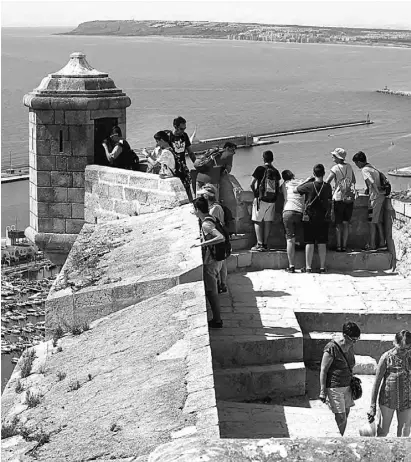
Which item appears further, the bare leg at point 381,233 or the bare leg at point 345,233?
the bare leg at point 381,233

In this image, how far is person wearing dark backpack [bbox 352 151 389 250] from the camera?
36.6 feet

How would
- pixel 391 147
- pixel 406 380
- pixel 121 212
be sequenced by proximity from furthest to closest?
pixel 391 147
pixel 121 212
pixel 406 380

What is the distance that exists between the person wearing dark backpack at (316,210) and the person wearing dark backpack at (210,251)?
7.31 feet

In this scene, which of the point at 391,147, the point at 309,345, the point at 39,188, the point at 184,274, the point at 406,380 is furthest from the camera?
the point at 391,147

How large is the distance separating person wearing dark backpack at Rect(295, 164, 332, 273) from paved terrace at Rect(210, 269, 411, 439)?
375 mm

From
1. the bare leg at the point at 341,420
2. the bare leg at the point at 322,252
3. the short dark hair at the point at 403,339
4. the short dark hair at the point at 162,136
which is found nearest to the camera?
the short dark hair at the point at 403,339

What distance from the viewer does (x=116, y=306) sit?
8586mm

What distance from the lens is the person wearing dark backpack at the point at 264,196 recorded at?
36.6 feet

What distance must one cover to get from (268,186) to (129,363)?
4511 millimetres

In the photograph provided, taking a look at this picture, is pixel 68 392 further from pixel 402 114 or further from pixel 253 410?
pixel 402 114

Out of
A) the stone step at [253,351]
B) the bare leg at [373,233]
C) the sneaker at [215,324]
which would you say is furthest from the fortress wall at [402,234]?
the sneaker at [215,324]


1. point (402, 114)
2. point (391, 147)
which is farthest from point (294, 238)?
point (402, 114)

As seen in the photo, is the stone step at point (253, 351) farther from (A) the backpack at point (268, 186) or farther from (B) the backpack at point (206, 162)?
(B) the backpack at point (206, 162)

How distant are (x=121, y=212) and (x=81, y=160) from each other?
3.24ft
